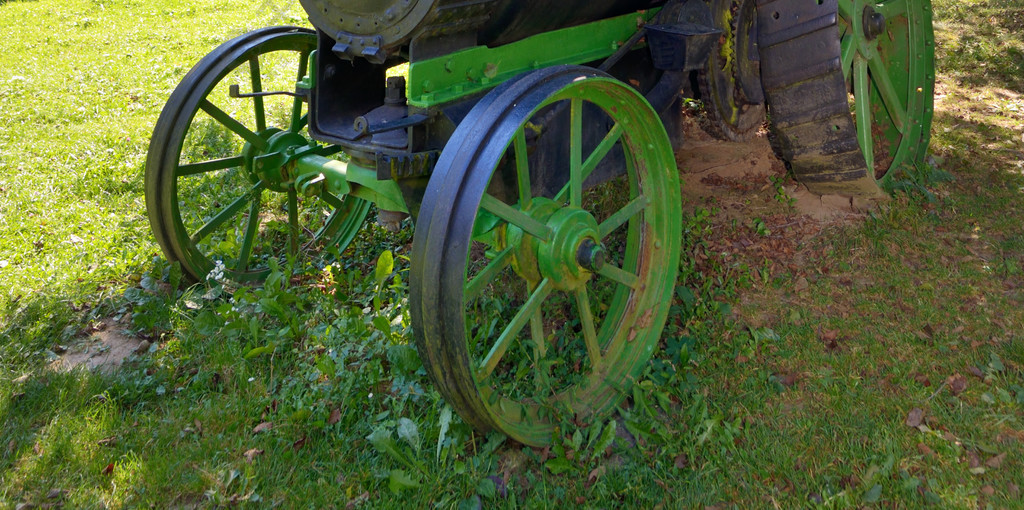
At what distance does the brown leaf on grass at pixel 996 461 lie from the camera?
8.77 feet

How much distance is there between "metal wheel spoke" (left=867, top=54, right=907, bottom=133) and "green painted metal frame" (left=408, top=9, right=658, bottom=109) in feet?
5.39

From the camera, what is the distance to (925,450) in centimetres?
273

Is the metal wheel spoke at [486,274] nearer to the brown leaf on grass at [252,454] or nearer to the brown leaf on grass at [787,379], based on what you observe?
the brown leaf on grass at [252,454]

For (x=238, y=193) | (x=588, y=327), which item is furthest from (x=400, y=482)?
(x=238, y=193)

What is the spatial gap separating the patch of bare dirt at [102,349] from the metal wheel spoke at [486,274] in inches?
68.0

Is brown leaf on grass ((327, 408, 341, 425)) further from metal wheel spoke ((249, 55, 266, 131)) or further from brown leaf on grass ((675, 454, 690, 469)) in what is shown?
metal wheel spoke ((249, 55, 266, 131))

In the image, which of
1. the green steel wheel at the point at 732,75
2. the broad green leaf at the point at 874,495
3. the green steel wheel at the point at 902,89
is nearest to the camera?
the broad green leaf at the point at 874,495

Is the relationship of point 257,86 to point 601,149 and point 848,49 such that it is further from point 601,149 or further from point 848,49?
point 848,49

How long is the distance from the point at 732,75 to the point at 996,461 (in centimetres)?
211

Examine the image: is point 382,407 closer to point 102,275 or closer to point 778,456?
point 778,456

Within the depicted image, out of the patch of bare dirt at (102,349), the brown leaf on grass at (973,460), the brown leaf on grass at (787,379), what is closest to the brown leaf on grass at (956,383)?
the brown leaf on grass at (973,460)

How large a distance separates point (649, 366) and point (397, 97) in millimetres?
1481

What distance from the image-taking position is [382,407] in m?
2.99

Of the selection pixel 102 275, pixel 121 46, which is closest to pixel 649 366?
pixel 102 275
